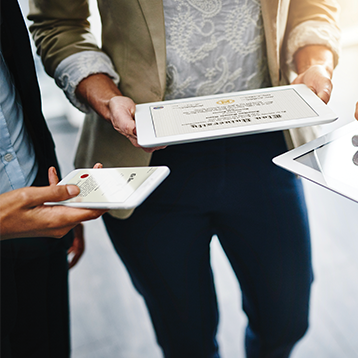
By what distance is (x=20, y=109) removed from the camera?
456mm

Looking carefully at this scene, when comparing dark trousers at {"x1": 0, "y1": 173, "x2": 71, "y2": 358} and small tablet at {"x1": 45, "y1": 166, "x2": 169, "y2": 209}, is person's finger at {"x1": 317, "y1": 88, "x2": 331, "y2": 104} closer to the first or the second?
small tablet at {"x1": 45, "y1": 166, "x2": 169, "y2": 209}

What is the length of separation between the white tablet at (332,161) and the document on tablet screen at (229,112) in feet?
0.15

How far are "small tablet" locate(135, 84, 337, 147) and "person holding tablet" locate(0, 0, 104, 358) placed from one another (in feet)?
0.42

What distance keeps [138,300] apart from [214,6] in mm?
790

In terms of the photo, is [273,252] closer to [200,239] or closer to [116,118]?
[200,239]

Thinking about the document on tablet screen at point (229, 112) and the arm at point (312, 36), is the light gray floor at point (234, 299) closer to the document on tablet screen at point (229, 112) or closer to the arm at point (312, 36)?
the arm at point (312, 36)

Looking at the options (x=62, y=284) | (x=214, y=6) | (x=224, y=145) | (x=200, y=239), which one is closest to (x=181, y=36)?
(x=214, y=6)

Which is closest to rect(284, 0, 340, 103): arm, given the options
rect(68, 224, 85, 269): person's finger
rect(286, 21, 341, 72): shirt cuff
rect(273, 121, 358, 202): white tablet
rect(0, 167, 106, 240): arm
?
rect(286, 21, 341, 72): shirt cuff

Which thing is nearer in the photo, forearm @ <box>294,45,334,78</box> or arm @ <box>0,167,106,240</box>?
arm @ <box>0,167,106,240</box>

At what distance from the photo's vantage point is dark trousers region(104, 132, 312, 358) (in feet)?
1.69

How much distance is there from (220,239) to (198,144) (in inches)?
7.9

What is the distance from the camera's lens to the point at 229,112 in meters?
0.40

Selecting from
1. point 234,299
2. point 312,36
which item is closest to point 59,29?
point 312,36

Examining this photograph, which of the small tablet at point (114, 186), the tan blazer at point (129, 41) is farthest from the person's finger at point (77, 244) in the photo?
the small tablet at point (114, 186)
